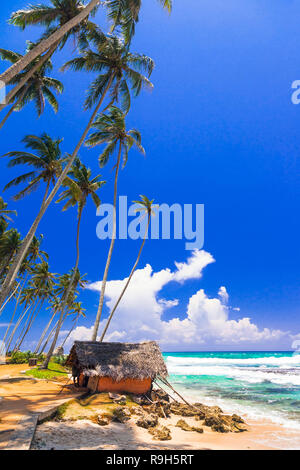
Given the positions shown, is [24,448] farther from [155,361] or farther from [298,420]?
[298,420]

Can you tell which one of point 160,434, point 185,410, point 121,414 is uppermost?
point 121,414

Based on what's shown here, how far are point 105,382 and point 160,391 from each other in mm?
4056

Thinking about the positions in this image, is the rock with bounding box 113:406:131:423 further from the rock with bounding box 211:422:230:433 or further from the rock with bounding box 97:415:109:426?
the rock with bounding box 211:422:230:433

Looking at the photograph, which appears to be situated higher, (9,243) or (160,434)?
(9,243)

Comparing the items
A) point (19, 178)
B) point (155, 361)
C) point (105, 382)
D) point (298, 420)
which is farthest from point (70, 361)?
point (298, 420)

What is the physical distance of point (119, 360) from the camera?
11.3 m

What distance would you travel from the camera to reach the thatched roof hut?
1080 centimetres

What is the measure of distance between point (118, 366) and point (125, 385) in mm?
1033

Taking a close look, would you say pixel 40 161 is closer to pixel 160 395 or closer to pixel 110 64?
pixel 110 64

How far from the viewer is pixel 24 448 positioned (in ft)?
16.1

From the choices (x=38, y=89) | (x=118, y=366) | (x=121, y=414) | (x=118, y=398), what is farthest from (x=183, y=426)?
(x=38, y=89)

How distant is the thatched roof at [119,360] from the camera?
10.8 meters

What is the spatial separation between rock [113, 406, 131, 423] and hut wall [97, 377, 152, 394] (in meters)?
1.57

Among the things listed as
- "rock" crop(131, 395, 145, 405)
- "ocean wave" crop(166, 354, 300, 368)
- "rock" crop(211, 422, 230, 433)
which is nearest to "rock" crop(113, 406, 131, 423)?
"rock" crop(131, 395, 145, 405)
